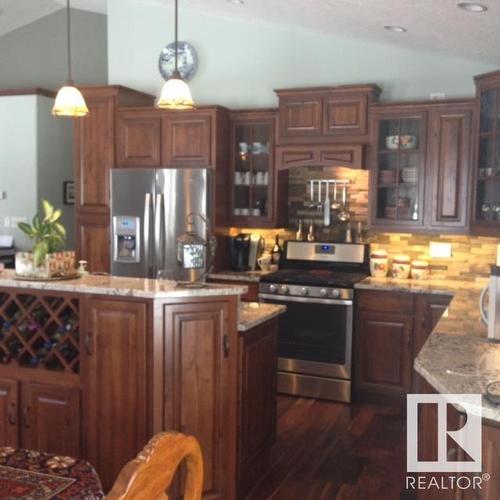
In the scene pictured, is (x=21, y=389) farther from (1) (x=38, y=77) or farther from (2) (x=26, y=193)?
(1) (x=38, y=77)

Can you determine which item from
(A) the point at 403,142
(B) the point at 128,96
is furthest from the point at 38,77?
(A) the point at 403,142

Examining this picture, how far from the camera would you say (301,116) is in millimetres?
5195

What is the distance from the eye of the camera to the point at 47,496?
1.78m

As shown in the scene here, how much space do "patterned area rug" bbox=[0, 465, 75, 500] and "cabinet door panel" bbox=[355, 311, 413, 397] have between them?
3343 millimetres

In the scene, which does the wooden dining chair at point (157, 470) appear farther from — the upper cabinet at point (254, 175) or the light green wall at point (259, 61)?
the light green wall at point (259, 61)

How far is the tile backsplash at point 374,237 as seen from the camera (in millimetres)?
5133

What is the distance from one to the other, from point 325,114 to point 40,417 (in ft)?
10.4

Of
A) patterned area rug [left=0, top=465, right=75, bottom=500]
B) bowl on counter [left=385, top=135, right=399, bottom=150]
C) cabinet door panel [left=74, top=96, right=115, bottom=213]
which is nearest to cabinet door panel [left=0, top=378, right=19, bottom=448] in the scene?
patterned area rug [left=0, top=465, right=75, bottom=500]

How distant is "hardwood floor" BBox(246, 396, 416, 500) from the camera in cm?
347

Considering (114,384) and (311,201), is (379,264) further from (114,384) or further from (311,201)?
(114,384)

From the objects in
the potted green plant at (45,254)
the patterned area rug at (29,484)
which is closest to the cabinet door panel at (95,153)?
the potted green plant at (45,254)

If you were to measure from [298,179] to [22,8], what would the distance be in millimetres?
3766

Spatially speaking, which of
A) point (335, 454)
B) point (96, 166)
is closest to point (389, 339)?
point (335, 454)

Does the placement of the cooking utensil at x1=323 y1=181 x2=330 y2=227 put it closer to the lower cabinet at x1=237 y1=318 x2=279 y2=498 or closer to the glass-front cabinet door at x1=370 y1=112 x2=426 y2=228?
the glass-front cabinet door at x1=370 y1=112 x2=426 y2=228
